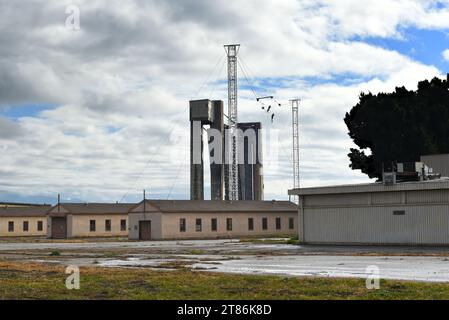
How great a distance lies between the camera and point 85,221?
284ft

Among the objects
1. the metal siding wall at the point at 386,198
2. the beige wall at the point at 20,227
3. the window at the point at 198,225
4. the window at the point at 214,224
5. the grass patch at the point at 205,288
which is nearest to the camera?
the grass patch at the point at 205,288

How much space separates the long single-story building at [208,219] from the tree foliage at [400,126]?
42.7 ft

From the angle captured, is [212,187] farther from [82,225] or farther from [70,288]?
[70,288]

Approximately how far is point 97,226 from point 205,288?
72228mm

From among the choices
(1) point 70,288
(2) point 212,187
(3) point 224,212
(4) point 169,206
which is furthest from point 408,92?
(1) point 70,288

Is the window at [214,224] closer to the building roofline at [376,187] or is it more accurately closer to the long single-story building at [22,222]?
the building roofline at [376,187]

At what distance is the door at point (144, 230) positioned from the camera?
249 feet

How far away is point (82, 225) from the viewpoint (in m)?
86.1

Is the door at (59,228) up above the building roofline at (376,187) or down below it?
below

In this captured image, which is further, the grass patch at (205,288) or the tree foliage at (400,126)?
the tree foliage at (400,126)

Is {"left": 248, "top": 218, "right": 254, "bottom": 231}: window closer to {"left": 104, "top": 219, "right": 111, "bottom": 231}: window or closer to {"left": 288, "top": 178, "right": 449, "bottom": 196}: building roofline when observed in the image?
{"left": 104, "top": 219, "right": 111, "bottom": 231}: window

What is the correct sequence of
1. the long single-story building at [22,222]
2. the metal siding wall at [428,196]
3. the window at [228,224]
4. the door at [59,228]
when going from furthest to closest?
the long single-story building at [22,222] → the door at [59,228] → the window at [228,224] → the metal siding wall at [428,196]

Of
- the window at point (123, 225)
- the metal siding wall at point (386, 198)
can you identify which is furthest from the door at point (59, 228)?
the metal siding wall at point (386, 198)

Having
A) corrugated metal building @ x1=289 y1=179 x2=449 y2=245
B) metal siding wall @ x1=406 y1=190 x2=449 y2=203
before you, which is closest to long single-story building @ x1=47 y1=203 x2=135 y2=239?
corrugated metal building @ x1=289 y1=179 x2=449 y2=245
